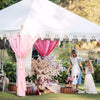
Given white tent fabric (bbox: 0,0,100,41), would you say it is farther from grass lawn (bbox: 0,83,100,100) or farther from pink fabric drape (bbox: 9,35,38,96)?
grass lawn (bbox: 0,83,100,100)

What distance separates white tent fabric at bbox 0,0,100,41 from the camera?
1094 cm

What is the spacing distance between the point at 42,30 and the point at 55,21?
1057 millimetres

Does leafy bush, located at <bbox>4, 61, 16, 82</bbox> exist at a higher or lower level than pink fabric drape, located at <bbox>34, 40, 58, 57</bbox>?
lower

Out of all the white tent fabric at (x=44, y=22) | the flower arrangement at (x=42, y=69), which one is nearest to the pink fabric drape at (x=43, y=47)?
the white tent fabric at (x=44, y=22)

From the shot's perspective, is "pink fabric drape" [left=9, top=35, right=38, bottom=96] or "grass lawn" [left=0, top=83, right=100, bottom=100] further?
"pink fabric drape" [left=9, top=35, right=38, bottom=96]

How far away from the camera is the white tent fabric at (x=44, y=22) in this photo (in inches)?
431

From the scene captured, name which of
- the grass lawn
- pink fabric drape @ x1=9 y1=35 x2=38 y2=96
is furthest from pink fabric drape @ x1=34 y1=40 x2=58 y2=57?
pink fabric drape @ x1=9 y1=35 x2=38 y2=96

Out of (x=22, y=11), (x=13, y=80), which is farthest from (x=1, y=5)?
(x=22, y=11)

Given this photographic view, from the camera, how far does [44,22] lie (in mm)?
11469

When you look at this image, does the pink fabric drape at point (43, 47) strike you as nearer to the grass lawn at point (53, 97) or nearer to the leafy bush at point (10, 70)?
the grass lawn at point (53, 97)

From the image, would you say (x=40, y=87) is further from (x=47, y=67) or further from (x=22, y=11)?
(x=22, y=11)

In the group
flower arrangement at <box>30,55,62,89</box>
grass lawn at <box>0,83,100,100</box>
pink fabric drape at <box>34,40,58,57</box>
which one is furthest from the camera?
pink fabric drape at <box>34,40,58,57</box>

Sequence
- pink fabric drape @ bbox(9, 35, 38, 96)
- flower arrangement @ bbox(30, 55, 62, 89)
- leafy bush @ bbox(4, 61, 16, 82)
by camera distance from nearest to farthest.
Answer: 1. pink fabric drape @ bbox(9, 35, 38, 96)
2. flower arrangement @ bbox(30, 55, 62, 89)
3. leafy bush @ bbox(4, 61, 16, 82)

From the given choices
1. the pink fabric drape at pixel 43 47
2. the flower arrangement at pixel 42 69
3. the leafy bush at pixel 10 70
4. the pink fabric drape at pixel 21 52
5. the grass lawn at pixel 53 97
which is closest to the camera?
the grass lawn at pixel 53 97
